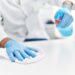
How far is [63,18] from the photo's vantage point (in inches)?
53.0

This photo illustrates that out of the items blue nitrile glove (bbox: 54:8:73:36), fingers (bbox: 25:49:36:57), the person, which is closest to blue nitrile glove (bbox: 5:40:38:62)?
fingers (bbox: 25:49:36:57)

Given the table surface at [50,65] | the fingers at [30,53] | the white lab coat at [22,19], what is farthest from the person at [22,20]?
the fingers at [30,53]

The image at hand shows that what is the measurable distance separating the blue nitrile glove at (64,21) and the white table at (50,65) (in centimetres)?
23

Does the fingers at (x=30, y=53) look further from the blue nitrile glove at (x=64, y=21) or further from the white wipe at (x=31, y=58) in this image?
the blue nitrile glove at (x=64, y=21)

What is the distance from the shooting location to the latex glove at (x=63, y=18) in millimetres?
1324

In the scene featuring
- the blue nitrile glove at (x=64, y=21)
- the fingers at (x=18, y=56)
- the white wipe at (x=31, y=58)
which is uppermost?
the blue nitrile glove at (x=64, y=21)

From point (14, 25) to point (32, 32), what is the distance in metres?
0.13

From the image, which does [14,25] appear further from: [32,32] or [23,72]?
[23,72]

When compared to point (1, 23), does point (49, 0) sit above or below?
above

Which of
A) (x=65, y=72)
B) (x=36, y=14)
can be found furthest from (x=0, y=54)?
(x=36, y=14)

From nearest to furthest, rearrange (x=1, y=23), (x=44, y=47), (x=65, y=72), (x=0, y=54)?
(x=65, y=72) → (x=0, y=54) → (x=44, y=47) → (x=1, y=23)

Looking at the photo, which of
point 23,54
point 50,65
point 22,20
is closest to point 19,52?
point 23,54

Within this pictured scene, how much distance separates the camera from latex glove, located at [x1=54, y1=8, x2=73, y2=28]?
4.34 feet

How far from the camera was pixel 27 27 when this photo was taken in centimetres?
135
